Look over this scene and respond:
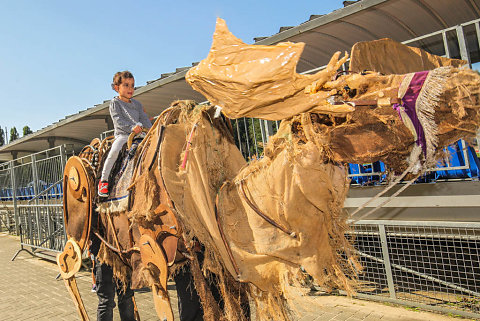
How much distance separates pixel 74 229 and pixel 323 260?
8.98ft

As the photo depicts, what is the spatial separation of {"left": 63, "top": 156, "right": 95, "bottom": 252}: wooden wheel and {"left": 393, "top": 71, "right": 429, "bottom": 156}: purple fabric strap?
2913mm

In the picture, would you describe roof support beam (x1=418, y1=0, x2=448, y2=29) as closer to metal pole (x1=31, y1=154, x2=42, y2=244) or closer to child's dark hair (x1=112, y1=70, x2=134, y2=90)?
child's dark hair (x1=112, y1=70, x2=134, y2=90)

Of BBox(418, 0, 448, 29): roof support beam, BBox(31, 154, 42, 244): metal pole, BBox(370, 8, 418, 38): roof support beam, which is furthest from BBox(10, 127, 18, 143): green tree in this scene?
BBox(418, 0, 448, 29): roof support beam

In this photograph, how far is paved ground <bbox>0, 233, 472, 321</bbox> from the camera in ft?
14.3

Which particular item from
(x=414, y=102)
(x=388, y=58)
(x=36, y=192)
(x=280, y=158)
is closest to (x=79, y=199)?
(x=280, y=158)

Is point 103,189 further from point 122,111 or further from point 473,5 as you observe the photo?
point 473,5

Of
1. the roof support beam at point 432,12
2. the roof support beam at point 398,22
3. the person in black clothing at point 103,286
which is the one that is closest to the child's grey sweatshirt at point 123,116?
the person in black clothing at point 103,286

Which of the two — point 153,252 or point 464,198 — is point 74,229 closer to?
point 153,252

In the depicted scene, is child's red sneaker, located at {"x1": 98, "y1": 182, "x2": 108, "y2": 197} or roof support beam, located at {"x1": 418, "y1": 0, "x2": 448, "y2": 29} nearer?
child's red sneaker, located at {"x1": 98, "y1": 182, "x2": 108, "y2": 197}

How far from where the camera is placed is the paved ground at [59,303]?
14.3ft

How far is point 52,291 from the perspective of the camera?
658cm

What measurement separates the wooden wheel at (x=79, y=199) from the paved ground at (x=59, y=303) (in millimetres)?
2129

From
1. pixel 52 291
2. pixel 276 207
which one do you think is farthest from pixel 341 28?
pixel 52 291

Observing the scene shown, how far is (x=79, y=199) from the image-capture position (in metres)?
3.50
